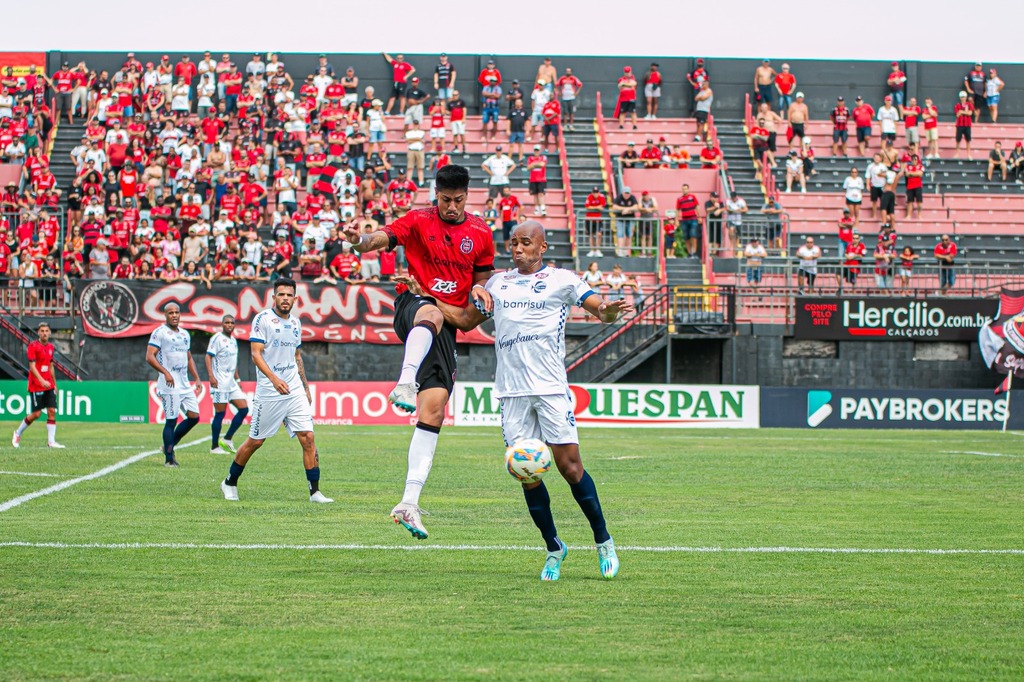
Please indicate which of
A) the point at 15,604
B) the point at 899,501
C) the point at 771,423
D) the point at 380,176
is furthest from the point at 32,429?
the point at 15,604

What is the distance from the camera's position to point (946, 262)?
115 feet

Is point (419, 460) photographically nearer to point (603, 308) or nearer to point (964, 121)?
point (603, 308)

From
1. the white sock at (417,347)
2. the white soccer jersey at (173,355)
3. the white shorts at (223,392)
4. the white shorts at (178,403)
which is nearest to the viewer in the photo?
the white sock at (417,347)

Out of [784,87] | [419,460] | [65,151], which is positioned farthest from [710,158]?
[419,460]

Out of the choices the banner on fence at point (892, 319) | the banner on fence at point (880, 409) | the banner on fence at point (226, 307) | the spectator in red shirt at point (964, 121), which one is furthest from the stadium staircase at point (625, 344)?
the spectator in red shirt at point (964, 121)

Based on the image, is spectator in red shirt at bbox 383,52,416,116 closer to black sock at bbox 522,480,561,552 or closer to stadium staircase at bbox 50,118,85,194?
stadium staircase at bbox 50,118,85,194

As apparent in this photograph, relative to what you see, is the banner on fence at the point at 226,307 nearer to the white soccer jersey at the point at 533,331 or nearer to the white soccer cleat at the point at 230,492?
the white soccer cleat at the point at 230,492

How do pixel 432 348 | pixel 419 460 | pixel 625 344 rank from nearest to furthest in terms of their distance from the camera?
pixel 419 460, pixel 432 348, pixel 625 344

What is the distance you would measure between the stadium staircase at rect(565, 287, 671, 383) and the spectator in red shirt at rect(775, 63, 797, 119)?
13.6 metres

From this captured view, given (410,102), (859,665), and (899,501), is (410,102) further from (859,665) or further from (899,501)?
(859,665)

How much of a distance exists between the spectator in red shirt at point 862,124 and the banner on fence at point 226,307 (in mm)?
16362

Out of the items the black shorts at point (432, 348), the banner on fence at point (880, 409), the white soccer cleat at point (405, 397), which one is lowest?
the banner on fence at point (880, 409)

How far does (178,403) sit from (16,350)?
15.0 meters

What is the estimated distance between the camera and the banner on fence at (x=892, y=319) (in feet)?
110
